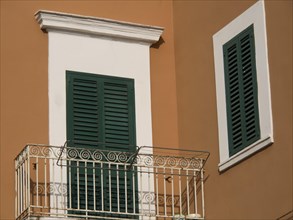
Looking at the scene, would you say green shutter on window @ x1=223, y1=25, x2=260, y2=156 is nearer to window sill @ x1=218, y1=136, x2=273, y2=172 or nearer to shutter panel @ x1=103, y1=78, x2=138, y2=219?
window sill @ x1=218, y1=136, x2=273, y2=172

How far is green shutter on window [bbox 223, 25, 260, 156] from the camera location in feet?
46.3

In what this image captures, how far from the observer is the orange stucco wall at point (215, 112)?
13492mm

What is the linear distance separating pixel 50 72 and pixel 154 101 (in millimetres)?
1487

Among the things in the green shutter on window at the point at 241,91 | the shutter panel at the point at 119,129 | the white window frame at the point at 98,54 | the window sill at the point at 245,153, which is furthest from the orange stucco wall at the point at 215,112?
the shutter panel at the point at 119,129

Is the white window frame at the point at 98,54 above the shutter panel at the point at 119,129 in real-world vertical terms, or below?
above

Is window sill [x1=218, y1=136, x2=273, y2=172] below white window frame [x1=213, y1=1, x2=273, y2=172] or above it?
below

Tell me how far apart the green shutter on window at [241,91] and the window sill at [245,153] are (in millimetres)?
91

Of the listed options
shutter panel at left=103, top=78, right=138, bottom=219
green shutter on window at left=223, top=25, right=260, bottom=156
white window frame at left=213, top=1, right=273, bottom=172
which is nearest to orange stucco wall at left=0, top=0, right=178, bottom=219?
shutter panel at left=103, top=78, right=138, bottom=219

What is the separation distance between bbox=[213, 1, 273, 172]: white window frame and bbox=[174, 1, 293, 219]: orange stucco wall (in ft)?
0.27

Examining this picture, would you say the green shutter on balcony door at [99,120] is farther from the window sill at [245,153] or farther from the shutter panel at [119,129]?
the window sill at [245,153]

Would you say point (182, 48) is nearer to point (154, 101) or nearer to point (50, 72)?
point (154, 101)

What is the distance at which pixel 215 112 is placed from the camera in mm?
14875

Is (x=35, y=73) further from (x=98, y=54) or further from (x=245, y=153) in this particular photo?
(x=245, y=153)

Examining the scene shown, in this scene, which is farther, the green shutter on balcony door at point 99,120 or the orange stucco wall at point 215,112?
the green shutter on balcony door at point 99,120
